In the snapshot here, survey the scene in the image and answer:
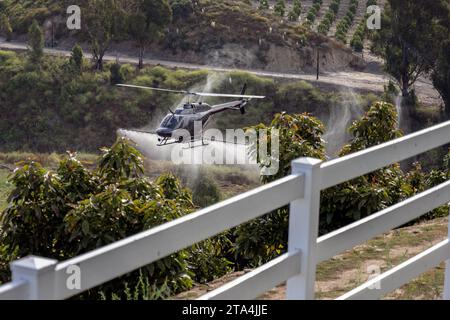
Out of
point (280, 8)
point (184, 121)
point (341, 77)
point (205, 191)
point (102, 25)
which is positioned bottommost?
point (205, 191)

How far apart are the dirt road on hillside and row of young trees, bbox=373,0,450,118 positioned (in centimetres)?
189

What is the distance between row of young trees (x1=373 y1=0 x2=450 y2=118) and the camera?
42.2 meters

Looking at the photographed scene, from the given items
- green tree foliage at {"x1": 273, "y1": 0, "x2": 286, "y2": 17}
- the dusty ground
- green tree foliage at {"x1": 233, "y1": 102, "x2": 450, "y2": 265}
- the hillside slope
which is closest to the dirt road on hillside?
the hillside slope

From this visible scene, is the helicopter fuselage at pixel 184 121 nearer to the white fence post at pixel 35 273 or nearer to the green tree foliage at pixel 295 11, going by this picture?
the green tree foliage at pixel 295 11

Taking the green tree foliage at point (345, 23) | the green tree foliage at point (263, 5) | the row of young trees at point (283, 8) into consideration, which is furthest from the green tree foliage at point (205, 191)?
the green tree foliage at point (263, 5)

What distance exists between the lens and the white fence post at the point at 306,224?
3.76 meters

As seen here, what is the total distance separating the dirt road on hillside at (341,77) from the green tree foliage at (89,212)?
3638 centimetres

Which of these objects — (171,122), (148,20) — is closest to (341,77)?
(148,20)

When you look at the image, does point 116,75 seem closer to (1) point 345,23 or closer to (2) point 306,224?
(1) point 345,23

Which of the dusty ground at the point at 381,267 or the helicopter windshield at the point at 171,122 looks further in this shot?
the helicopter windshield at the point at 171,122

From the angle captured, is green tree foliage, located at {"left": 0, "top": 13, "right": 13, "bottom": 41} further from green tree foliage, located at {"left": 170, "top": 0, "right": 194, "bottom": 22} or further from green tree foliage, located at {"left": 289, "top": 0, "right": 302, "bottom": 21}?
green tree foliage, located at {"left": 289, "top": 0, "right": 302, "bottom": 21}

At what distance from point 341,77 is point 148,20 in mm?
11091

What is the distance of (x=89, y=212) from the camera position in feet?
27.5
